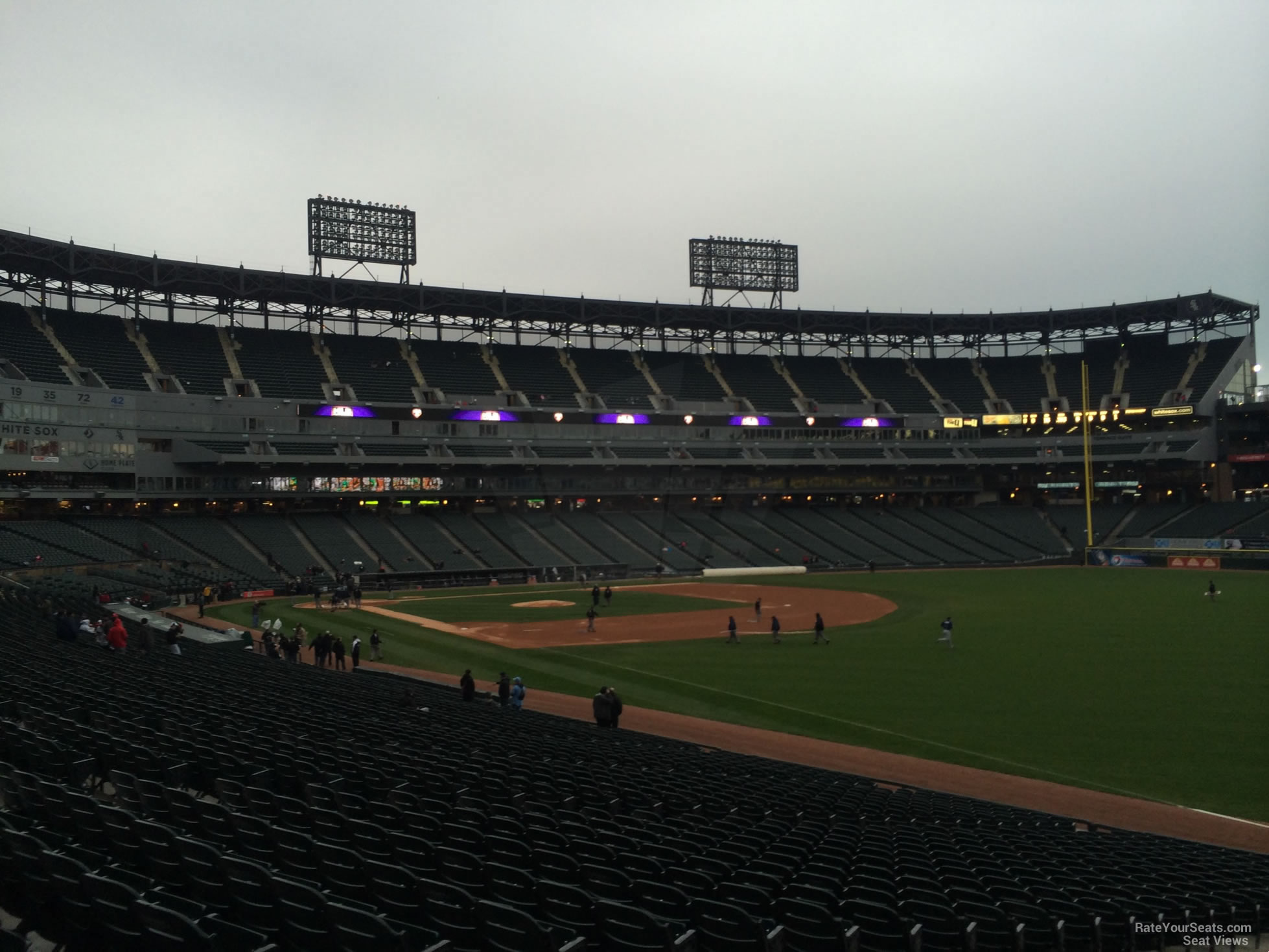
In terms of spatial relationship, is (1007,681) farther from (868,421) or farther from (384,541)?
(868,421)

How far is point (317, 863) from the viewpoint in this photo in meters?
7.11

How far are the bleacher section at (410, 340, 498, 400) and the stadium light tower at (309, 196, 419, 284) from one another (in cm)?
785

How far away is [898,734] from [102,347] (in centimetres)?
7279

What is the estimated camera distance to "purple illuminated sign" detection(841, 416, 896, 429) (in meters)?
98.4

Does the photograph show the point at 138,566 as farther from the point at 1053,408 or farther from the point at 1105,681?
the point at 1053,408

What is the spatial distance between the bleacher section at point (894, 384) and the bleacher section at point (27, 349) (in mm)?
78714

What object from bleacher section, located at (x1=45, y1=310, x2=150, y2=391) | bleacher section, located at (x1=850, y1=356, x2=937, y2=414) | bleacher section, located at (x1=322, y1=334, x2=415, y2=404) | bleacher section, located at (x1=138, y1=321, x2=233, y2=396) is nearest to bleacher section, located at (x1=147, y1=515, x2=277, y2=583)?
bleacher section, located at (x1=138, y1=321, x2=233, y2=396)

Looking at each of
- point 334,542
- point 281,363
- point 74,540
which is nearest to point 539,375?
point 281,363

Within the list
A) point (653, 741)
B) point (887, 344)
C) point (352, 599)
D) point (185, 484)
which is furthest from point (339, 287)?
point (653, 741)

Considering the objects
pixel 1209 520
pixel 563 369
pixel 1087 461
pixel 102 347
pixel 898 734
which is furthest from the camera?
pixel 563 369

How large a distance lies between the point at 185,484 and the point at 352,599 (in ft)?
80.4

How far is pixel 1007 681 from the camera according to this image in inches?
1187

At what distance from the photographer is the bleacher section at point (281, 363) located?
7931 cm

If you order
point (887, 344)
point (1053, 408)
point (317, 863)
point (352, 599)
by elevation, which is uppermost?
point (887, 344)
